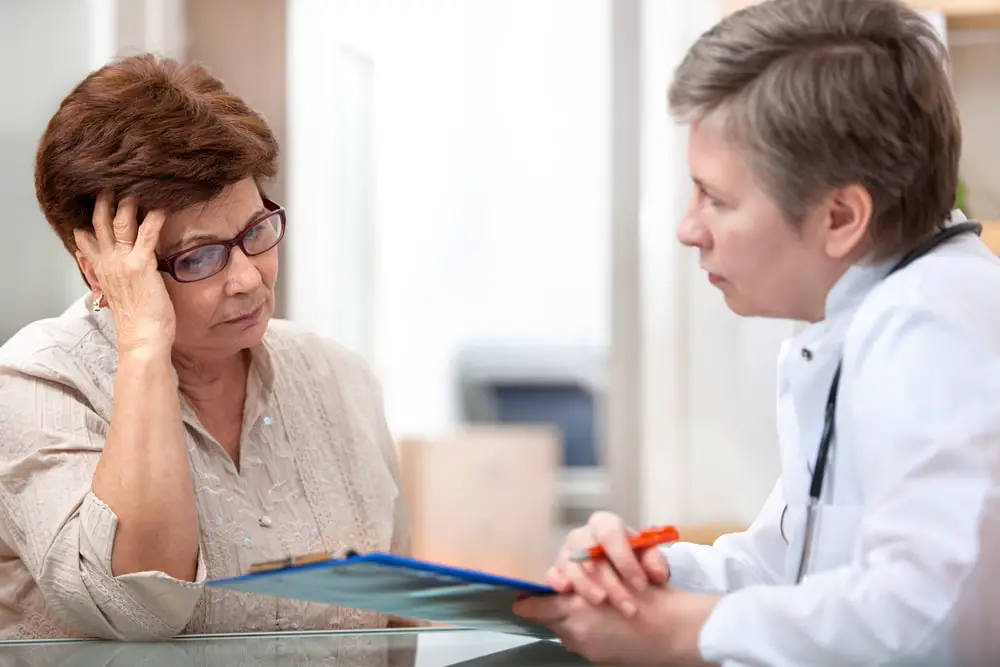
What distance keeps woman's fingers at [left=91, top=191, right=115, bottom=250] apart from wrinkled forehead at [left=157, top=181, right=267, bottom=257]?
0.07 m

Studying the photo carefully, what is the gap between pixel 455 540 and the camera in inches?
156

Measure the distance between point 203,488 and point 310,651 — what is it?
549 millimetres

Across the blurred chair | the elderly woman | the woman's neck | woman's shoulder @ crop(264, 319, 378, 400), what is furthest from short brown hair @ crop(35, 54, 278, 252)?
the blurred chair

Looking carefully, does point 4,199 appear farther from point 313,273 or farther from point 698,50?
point 698,50

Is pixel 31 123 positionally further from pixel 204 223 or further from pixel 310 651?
pixel 310 651

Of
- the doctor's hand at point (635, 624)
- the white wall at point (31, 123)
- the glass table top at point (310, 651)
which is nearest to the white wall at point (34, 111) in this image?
the white wall at point (31, 123)

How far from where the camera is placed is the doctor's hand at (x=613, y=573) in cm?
101

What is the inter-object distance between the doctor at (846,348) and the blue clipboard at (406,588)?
0.06 m

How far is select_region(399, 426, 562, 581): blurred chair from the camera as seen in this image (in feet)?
13.0

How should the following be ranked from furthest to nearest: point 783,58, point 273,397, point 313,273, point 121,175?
point 313,273
point 273,397
point 121,175
point 783,58

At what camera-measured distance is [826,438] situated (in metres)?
0.99

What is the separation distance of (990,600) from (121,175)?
45.6 inches

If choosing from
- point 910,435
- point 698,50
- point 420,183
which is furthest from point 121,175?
point 420,183

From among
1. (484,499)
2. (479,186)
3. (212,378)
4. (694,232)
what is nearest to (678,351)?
(484,499)
